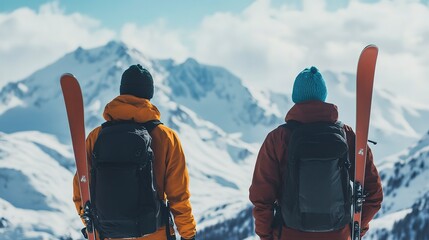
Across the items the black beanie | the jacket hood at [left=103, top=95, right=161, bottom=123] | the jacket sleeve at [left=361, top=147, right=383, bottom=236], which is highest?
the black beanie

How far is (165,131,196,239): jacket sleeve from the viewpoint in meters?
7.47

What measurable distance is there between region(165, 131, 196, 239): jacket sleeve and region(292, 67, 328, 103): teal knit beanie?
170cm

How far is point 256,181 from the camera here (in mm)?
7312

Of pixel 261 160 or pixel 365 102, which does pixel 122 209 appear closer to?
pixel 261 160

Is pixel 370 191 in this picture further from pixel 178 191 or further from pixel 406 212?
pixel 406 212

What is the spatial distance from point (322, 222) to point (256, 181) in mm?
945

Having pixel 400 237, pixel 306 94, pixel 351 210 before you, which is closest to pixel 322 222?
pixel 351 210

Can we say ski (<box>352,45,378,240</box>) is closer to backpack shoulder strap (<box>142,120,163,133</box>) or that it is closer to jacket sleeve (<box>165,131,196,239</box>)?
jacket sleeve (<box>165,131,196,239</box>)

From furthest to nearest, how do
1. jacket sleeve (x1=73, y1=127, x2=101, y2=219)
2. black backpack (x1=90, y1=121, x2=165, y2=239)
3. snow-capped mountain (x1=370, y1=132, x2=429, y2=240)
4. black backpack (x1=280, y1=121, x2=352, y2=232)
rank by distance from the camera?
snow-capped mountain (x1=370, y1=132, x2=429, y2=240), jacket sleeve (x1=73, y1=127, x2=101, y2=219), black backpack (x1=90, y1=121, x2=165, y2=239), black backpack (x1=280, y1=121, x2=352, y2=232)

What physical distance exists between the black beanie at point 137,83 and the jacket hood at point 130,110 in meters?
0.12

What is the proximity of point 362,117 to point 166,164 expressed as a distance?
8.78 feet

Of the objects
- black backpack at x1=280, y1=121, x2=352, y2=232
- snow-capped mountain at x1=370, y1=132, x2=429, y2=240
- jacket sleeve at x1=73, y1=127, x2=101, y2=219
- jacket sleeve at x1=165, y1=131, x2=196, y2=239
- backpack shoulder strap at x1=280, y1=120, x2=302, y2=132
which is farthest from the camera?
snow-capped mountain at x1=370, y1=132, x2=429, y2=240

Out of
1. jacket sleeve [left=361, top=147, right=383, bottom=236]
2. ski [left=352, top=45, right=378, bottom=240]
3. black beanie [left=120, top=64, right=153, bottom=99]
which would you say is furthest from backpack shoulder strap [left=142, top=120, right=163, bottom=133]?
jacket sleeve [left=361, top=147, right=383, bottom=236]

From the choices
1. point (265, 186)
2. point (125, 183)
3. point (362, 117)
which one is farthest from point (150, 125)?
point (362, 117)
